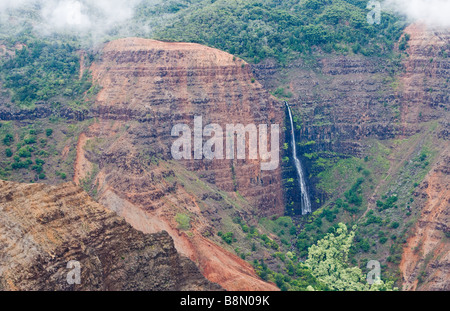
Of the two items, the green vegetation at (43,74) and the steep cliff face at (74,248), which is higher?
the green vegetation at (43,74)

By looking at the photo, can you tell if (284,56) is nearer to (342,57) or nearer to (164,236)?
(342,57)

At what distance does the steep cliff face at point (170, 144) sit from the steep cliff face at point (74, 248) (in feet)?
Result: 45.4

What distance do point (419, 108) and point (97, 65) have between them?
39.1m

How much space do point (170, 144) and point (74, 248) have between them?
32665 mm

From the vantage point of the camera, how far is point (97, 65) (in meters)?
93.4

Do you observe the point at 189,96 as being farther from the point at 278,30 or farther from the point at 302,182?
the point at 278,30

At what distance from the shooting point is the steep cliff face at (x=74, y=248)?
167 feet

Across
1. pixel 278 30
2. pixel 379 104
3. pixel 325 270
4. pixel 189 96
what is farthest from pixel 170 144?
pixel 379 104

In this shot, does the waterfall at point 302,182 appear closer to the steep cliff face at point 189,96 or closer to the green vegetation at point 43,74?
the steep cliff face at point 189,96

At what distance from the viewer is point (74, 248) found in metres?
53.4

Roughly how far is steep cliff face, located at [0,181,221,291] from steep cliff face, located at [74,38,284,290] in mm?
13841

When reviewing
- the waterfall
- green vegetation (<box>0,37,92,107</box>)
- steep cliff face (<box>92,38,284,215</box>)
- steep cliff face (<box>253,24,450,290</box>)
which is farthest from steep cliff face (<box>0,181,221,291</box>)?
the waterfall

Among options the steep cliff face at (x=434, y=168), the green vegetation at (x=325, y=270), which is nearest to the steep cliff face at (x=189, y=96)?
the green vegetation at (x=325, y=270)

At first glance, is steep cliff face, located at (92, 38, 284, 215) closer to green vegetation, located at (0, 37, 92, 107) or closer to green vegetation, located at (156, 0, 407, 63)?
green vegetation, located at (0, 37, 92, 107)
